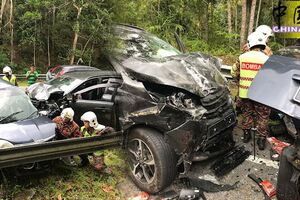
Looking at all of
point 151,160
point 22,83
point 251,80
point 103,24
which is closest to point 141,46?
point 251,80

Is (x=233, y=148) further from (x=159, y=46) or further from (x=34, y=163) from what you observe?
(x=34, y=163)

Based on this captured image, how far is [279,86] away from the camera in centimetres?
270

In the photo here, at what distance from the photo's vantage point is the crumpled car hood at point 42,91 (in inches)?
235

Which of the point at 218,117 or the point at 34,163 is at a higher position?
the point at 218,117

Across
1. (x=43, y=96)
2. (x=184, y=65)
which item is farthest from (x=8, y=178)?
(x=184, y=65)

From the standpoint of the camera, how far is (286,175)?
10.0ft

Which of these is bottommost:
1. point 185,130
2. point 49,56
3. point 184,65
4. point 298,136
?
point 49,56

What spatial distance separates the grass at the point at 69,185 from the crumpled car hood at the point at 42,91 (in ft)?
5.38

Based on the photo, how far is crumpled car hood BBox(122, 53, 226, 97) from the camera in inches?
170

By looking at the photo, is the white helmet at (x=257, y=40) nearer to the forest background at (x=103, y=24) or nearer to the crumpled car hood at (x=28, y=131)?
the crumpled car hood at (x=28, y=131)

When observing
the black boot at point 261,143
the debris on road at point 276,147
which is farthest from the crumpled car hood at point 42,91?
the debris on road at point 276,147

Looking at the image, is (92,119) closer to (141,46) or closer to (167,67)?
(167,67)

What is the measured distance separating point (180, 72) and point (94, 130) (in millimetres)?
1462

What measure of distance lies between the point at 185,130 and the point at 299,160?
1.41 metres
